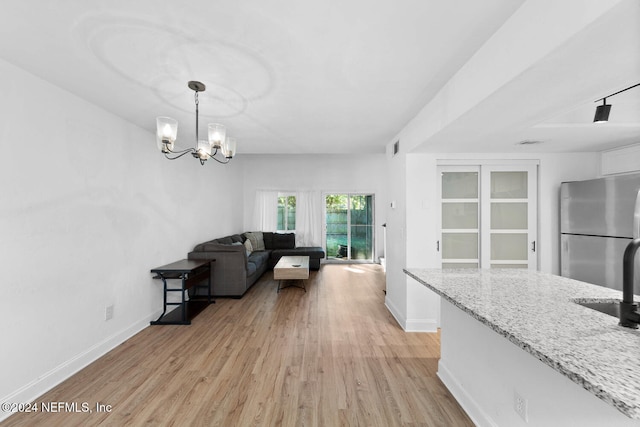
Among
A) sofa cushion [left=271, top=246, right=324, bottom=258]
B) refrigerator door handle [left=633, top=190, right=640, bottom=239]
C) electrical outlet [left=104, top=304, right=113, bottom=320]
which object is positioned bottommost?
electrical outlet [left=104, top=304, right=113, bottom=320]

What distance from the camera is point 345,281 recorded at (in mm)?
5445

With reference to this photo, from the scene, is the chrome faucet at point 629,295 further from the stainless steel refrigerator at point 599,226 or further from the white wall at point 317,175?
the white wall at point 317,175

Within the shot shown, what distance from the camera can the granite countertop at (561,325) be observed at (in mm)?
741

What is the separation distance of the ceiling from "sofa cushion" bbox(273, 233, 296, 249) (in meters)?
4.39

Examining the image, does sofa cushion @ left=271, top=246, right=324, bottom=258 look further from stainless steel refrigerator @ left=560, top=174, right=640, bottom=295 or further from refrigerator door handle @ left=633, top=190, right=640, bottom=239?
refrigerator door handle @ left=633, top=190, right=640, bottom=239

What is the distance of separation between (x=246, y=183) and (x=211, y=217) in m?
2.29

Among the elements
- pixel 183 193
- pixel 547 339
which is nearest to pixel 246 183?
pixel 183 193

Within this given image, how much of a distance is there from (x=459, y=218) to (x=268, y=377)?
111 inches

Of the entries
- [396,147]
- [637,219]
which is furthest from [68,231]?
[637,219]

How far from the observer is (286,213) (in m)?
7.45

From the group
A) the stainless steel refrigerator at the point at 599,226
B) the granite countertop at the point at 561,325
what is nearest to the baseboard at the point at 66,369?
the granite countertop at the point at 561,325

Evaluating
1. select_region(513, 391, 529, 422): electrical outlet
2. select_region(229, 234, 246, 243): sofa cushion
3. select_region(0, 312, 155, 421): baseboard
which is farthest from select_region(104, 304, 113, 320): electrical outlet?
select_region(513, 391, 529, 422): electrical outlet

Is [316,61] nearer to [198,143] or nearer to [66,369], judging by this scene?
[198,143]

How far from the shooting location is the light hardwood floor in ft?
6.05
